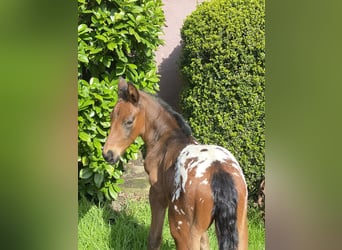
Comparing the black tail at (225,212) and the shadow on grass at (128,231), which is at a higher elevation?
the black tail at (225,212)

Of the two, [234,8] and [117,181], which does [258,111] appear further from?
[117,181]

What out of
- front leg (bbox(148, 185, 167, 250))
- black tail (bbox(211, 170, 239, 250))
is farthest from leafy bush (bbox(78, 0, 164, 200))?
black tail (bbox(211, 170, 239, 250))

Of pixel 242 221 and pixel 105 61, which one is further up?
pixel 105 61

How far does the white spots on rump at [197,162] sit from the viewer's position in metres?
2.34

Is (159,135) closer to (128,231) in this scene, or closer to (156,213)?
(156,213)

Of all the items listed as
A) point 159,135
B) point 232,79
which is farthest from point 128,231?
point 232,79

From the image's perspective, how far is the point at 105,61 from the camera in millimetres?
3771

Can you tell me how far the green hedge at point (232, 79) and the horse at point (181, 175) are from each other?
1188mm

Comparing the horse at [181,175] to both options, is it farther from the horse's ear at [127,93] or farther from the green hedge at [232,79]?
the green hedge at [232,79]

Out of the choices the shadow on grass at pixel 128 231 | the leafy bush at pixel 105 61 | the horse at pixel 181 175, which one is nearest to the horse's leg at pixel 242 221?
the horse at pixel 181 175

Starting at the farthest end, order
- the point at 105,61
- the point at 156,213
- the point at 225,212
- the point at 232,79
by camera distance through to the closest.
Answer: the point at 232,79, the point at 105,61, the point at 156,213, the point at 225,212

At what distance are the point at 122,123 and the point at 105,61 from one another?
1120mm
